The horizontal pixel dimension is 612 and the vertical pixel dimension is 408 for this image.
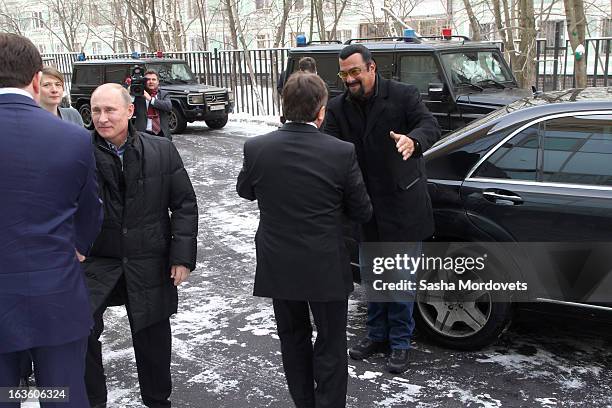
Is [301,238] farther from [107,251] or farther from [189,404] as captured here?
[189,404]

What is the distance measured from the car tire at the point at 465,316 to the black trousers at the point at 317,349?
115 centimetres

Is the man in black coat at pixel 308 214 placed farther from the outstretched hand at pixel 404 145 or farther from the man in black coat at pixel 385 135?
the man in black coat at pixel 385 135

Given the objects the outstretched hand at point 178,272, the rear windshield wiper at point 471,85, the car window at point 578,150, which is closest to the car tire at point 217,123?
the rear windshield wiper at point 471,85

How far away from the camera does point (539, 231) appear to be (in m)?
3.65

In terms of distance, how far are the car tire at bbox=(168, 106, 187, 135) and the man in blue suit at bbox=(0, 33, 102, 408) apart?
516 inches

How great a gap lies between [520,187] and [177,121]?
1242cm

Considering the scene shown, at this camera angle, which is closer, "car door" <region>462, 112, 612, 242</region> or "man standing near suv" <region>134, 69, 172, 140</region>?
"car door" <region>462, 112, 612, 242</region>

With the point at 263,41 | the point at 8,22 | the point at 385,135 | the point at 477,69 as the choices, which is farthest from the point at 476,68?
the point at 8,22

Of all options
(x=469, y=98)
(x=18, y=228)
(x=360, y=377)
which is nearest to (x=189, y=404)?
(x=360, y=377)

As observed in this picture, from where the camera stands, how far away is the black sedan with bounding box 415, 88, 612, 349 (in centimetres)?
356

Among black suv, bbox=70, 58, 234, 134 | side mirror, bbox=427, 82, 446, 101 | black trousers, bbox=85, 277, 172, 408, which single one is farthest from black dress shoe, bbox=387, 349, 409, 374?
black suv, bbox=70, 58, 234, 134

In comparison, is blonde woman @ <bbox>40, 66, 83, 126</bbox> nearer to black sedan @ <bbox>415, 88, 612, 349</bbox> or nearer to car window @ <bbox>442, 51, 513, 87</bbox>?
black sedan @ <bbox>415, 88, 612, 349</bbox>

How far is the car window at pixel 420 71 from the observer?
31.7 ft

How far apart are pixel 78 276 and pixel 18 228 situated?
0.31 meters
